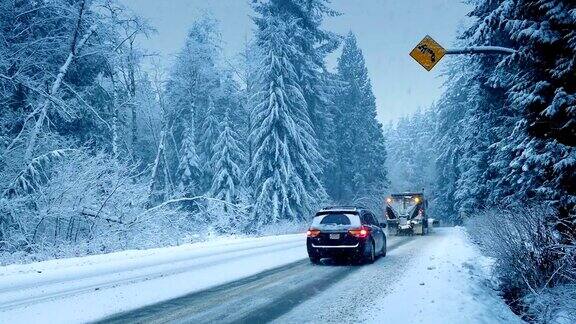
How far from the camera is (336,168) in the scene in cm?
4466

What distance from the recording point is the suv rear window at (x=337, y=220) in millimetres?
13531

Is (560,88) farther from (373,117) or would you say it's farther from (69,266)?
(373,117)

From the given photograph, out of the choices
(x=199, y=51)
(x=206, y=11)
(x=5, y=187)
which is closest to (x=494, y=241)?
(x=5, y=187)

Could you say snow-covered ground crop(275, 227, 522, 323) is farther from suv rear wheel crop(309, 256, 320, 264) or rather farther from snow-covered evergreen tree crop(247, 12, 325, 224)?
snow-covered evergreen tree crop(247, 12, 325, 224)

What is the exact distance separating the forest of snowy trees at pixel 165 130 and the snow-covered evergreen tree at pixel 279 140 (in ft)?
0.32

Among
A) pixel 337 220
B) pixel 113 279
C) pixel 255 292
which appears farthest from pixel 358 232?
pixel 113 279

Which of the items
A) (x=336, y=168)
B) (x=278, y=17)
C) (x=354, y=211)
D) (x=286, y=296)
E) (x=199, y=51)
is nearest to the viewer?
(x=286, y=296)

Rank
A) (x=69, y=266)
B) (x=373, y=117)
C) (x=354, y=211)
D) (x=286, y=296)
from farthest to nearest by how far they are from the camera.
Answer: (x=373, y=117), (x=354, y=211), (x=69, y=266), (x=286, y=296)

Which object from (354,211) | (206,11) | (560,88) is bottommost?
(354,211)

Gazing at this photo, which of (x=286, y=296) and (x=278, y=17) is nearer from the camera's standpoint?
(x=286, y=296)

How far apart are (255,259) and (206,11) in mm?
26722

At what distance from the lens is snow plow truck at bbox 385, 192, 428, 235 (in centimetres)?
3080

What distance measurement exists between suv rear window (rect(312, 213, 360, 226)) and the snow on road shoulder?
7.83 feet

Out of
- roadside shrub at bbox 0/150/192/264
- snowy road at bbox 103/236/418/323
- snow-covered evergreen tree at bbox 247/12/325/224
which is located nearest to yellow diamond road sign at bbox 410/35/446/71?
snowy road at bbox 103/236/418/323
